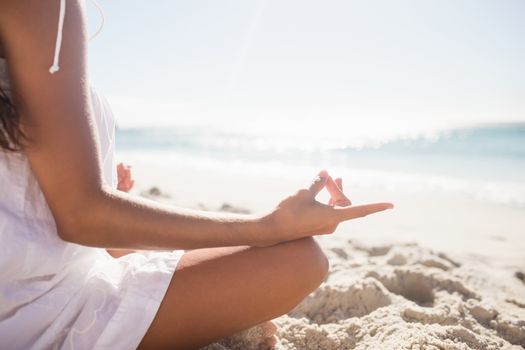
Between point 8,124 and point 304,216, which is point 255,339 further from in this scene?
point 8,124

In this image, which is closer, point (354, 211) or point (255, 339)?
point (354, 211)

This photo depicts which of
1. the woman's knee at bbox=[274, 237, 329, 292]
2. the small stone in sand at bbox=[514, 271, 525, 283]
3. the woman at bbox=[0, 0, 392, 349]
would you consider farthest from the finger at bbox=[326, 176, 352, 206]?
the small stone in sand at bbox=[514, 271, 525, 283]

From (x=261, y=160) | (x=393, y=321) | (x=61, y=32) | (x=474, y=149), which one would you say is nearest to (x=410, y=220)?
(x=393, y=321)

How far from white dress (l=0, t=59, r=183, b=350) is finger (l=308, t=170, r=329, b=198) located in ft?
1.59

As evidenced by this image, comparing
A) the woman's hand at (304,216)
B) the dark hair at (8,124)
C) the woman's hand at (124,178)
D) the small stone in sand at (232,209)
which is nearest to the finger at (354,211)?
the woman's hand at (304,216)

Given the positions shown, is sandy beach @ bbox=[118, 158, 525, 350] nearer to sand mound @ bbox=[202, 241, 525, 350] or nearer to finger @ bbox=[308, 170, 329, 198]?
sand mound @ bbox=[202, 241, 525, 350]

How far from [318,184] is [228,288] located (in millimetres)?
438

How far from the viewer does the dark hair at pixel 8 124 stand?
96 cm

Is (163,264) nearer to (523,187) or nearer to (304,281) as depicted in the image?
(304,281)

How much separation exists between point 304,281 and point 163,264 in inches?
17.3

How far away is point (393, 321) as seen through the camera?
6.32 feet

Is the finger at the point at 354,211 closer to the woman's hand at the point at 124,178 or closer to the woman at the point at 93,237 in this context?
the woman at the point at 93,237

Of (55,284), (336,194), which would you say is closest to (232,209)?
(336,194)

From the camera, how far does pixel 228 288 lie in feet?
4.10
